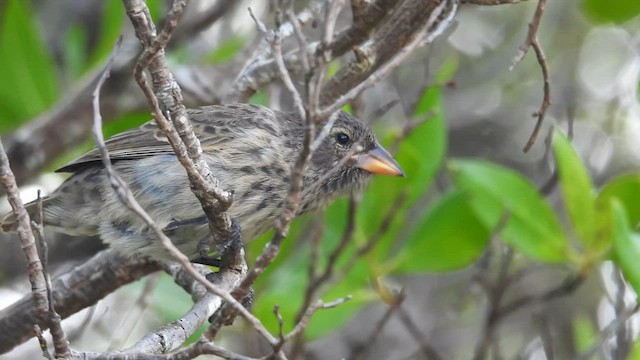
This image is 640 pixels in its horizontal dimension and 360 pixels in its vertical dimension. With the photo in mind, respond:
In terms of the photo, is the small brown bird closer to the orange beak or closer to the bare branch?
the orange beak

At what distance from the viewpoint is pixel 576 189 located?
4531mm

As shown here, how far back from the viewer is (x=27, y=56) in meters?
5.54

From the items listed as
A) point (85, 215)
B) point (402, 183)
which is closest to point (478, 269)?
point (402, 183)

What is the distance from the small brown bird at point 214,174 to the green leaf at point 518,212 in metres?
0.43

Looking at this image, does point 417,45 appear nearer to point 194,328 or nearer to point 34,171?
point 194,328

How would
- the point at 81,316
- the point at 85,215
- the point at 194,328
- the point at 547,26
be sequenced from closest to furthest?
the point at 194,328 → the point at 85,215 → the point at 81,316 → the point at 547,26

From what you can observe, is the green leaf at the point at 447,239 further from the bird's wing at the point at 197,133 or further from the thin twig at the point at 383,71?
the thin twig at the point at 383,71

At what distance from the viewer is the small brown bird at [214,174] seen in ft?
13.7

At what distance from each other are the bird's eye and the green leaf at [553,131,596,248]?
0.90 meters

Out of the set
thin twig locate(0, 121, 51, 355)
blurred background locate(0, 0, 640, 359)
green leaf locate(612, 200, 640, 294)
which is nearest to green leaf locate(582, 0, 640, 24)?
blurred background locate(0, 0, 640, 359)

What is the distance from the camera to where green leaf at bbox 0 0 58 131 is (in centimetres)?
550

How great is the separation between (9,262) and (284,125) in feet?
7.49

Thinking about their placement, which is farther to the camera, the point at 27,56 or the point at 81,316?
the point at 81,316

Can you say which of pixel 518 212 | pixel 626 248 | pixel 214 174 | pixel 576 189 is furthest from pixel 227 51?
pixel 626 248
